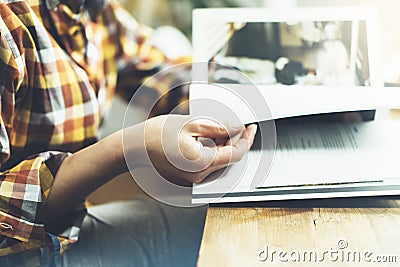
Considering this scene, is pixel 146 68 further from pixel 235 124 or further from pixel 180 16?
pixel 235 124

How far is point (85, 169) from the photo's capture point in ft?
2.31

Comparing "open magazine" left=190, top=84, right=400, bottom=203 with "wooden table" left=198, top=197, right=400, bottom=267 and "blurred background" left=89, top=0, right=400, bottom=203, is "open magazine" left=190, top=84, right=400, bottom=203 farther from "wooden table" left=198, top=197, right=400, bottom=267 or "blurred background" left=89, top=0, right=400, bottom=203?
"blurred background" left=89, top=0, right=400, bottom=203

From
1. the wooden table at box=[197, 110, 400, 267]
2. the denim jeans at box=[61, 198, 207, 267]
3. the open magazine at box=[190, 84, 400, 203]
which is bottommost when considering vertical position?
the denim jeans at box=[61, 198, 207, 267]

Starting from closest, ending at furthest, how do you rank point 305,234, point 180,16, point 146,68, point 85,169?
point 305,234 → point 85,169 → point 146,68 → point 180,16

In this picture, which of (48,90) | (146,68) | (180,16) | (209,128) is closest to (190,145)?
(209,128)

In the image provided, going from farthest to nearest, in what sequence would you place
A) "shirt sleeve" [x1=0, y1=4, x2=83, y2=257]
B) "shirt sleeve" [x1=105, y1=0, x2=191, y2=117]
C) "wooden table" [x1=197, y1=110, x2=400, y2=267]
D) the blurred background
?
the blurred background, "shirt sleeve" [x1=105, y1=0, x2=191, y2=117], "shirt sleeve" [x1=0, y1=4, x2=83, y2=257], "wooden table" [x1=197, y1=110, x2=400, y2=267]

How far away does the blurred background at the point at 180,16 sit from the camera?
112cm

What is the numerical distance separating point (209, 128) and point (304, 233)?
0.46 feet

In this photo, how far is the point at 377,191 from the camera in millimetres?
637

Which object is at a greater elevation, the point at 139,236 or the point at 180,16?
the point at 180,16

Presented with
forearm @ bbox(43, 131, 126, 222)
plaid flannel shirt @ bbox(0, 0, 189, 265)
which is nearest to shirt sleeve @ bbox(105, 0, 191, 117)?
plaid flannel shirt @ bbox(0, 0, 189, 265)

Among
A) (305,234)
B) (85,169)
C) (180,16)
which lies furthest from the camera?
(180,16)

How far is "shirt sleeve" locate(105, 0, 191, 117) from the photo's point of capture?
989 mm

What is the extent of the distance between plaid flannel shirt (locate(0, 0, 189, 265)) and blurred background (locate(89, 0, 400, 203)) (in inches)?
7.7
